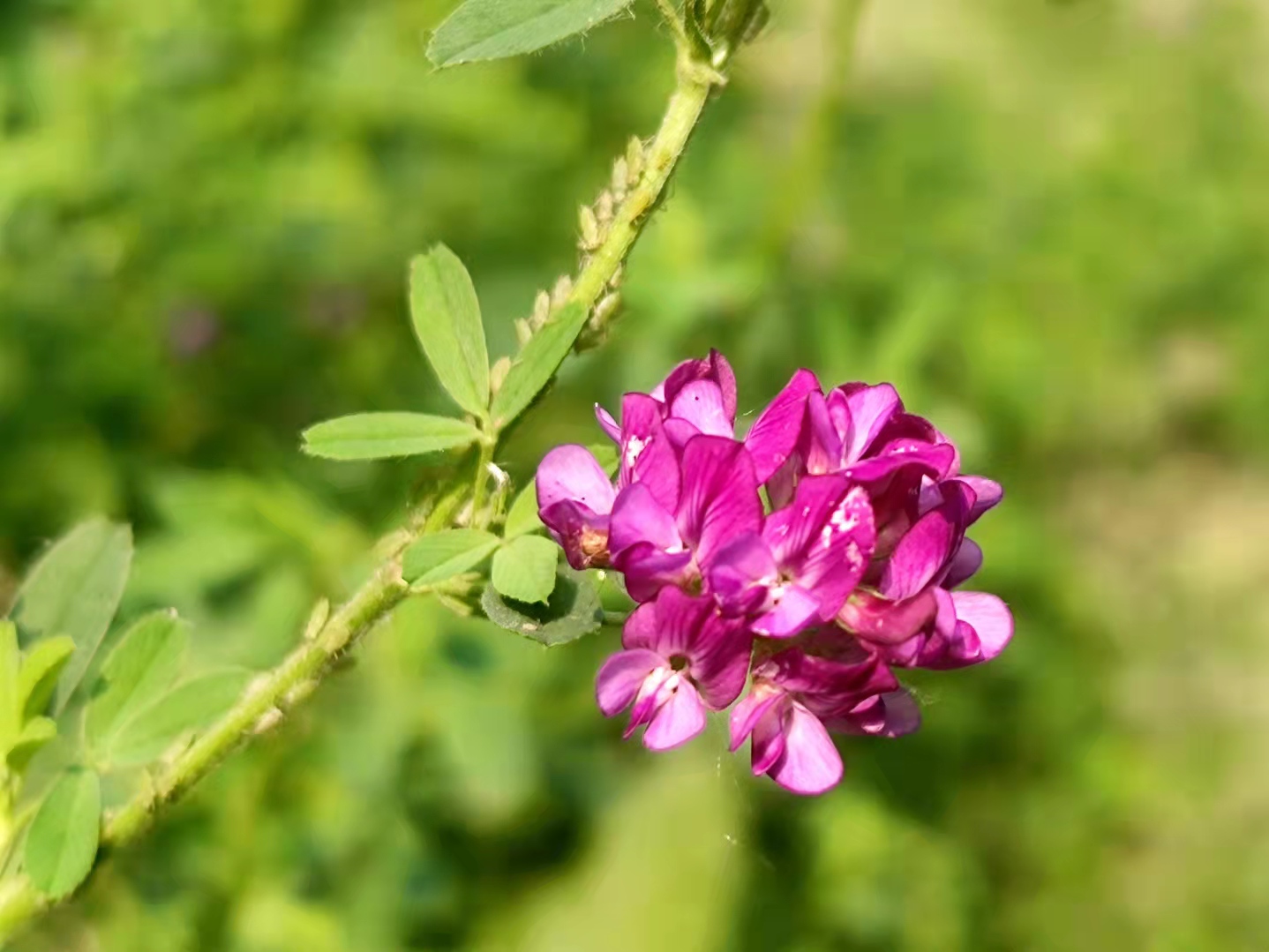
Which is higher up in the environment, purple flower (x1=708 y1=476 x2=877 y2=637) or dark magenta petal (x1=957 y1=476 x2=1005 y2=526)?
purple flower (x1=708 y1=476 x2=877 y2=637)

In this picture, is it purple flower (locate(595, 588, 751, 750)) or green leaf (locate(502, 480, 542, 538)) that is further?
green leaf (locate(502, 480, 542, 538))

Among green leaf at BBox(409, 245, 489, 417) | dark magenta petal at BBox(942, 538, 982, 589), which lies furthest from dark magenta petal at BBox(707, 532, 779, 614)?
green leaf at BBox(409, 245, 489, 417)

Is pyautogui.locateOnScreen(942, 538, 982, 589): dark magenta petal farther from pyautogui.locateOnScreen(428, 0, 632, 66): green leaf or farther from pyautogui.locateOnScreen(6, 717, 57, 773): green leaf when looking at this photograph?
pyautogui.locateOnScreen(6, 717, 57, 773): green leaf

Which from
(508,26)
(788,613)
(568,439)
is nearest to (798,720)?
(788,613)

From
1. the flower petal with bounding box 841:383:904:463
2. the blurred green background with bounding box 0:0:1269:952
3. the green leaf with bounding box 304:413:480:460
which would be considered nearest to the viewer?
the flower petal with bounding box 841:383:904:463

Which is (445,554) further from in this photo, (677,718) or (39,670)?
(39,670)

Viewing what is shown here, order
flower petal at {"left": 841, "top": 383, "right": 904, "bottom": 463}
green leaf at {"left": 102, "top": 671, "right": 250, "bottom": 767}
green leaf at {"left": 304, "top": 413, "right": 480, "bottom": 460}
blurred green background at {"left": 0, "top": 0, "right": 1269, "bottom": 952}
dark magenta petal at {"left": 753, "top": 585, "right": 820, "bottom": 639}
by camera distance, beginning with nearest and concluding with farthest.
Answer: dark magenta petal at {"left": 753, "top": 585, "right": 820, "bottom": 639} < flower petal at {"left": 841, "top": 383, "right": 904, "bottom": 463} < green leaf at {"left": 304, "top": 413, "right": 480, "bottom": 460} < green leaf at {"left": 102, "top": 671, "right": 250, "bottom": 767} < blurred green background at {"left": 0, "top": 0, "right": 1269, "bottom": 952}
